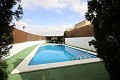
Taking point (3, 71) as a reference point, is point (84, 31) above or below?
above

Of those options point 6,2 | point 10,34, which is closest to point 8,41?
point 10,34

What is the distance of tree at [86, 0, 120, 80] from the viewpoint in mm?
4073

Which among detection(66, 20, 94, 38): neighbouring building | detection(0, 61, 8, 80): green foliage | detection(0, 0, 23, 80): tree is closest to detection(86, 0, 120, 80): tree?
detection(0, 0, 23, 80): tree

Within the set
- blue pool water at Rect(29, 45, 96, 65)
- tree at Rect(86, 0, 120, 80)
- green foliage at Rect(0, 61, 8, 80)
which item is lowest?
blue pool water at Rect(29, 45, 96, 65)

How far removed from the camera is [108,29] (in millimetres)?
4332

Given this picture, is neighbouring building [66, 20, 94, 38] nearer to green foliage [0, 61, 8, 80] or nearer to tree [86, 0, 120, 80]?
tree [86, 0, 120, 80]

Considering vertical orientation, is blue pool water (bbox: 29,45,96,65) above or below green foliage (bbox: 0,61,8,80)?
below

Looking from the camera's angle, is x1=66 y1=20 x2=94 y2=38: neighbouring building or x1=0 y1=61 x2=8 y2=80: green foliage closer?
x1=0 y1=61 x2=8 y2=80: green foliage

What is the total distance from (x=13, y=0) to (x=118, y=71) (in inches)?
132

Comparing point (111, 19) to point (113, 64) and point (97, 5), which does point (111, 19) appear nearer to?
point (97, 5)

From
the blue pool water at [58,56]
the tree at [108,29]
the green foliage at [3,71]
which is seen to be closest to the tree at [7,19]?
the green foliage at [3,71]

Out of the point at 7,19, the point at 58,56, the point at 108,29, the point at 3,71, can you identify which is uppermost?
the point at 7,19

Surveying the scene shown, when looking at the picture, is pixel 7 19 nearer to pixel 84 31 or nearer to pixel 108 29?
pixel 108 29

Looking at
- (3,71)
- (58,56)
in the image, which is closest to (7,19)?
(3,71)
